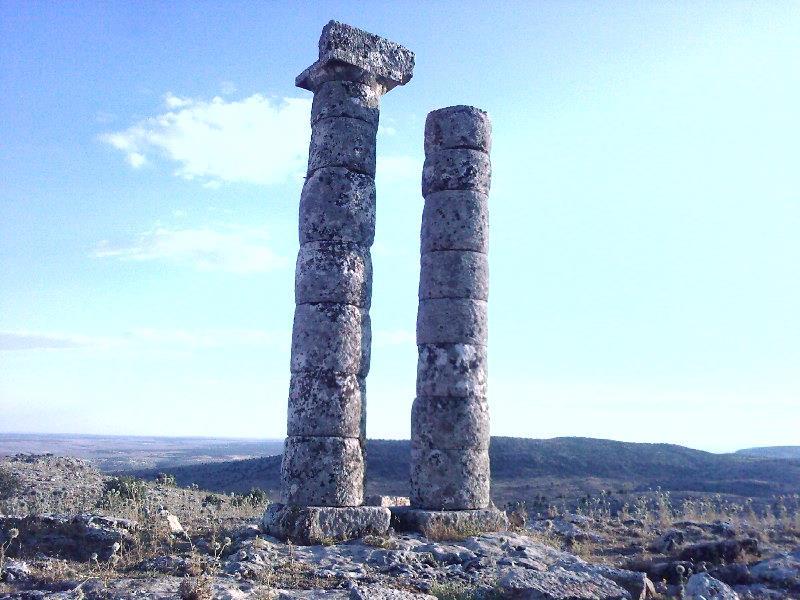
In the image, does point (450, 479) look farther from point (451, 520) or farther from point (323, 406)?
point (323, 406)

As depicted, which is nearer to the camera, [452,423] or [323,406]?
[323,406]

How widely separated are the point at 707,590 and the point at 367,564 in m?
3.96

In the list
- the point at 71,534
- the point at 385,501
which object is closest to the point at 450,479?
the point at 385,501

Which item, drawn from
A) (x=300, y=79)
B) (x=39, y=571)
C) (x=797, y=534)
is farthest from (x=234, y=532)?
(x=797, y=534)

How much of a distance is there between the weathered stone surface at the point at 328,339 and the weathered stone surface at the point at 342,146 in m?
2.38

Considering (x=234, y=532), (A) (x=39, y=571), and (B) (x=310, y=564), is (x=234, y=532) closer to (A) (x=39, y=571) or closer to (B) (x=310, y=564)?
(B) (x=310, y=564)

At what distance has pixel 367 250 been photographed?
1245 centimetres

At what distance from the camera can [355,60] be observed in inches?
495

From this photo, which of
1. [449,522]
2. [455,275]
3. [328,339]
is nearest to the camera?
[449,522]

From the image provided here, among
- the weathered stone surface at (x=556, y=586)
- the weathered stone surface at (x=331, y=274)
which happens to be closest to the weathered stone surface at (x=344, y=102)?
the weathered stone surface at (x=331, y=274)

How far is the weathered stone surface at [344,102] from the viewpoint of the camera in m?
12.6

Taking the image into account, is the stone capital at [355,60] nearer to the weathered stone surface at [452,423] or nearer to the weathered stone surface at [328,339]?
the weathered stone surface at [328,339]

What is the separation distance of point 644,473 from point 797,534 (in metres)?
30.4

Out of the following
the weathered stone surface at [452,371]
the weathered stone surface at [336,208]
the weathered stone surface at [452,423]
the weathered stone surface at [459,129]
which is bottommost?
the weathered stone surface at [452,423]
